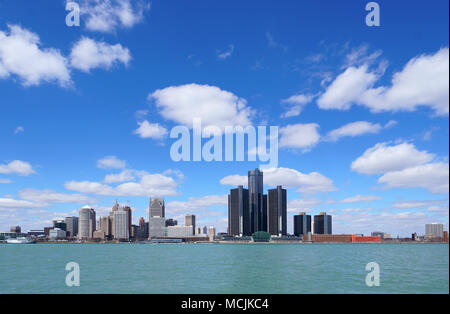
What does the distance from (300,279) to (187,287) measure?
2151 cm

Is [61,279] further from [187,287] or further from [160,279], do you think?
[187,287]

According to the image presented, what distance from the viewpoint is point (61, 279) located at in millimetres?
59000

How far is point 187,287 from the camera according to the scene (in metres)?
49.9
